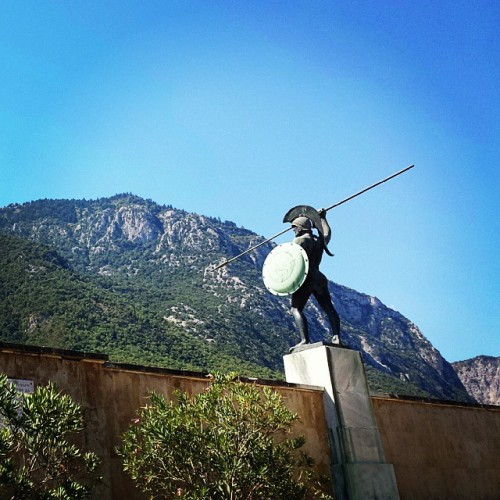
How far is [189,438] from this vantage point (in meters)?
5.27

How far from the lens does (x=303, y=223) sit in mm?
9664

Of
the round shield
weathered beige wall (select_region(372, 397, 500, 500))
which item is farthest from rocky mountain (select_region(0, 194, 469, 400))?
the round shield

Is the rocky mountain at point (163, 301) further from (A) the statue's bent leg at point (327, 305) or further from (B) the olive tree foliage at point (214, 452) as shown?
(B) the olive tree foliage at point (214, 452)

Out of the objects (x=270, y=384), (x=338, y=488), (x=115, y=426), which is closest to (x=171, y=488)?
(x=115, y=426)

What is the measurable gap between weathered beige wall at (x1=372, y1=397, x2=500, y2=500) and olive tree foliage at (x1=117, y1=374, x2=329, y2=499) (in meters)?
4.12

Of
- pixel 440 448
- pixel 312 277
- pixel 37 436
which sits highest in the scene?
pixel 312 277

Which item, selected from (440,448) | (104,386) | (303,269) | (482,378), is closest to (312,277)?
(303,269)

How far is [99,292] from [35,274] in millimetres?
6743

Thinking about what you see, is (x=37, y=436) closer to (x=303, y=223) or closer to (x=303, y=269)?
(x=303, y=269)

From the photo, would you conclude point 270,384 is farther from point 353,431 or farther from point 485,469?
point 485,469

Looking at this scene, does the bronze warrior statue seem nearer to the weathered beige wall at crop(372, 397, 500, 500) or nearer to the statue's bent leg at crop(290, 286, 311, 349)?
the statue's bent leg at crop(290, 286, 311, 349)

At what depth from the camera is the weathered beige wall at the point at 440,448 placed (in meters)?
9.34

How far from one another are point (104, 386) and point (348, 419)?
11.5ft

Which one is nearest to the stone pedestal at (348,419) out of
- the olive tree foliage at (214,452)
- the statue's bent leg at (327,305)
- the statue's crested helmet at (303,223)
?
the statue's bent leg at (327,305)
